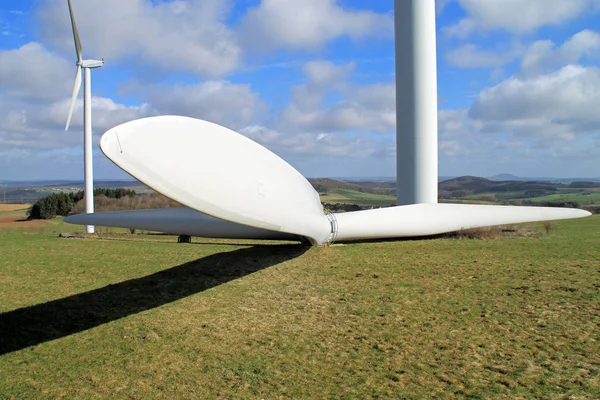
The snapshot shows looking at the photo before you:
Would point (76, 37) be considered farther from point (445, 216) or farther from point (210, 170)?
point (210, 170)

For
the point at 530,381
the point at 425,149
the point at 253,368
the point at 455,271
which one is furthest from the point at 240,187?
the point at 425,149

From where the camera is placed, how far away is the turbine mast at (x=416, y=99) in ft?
51.9

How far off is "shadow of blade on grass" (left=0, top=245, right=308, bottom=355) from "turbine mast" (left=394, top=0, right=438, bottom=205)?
19.5ft

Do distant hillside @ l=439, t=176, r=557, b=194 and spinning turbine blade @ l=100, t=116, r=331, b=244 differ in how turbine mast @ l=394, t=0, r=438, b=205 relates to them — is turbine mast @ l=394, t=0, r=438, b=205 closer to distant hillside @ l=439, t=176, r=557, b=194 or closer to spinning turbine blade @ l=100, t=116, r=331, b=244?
spinning turbine blade @ l=100, t=116, r=331, b=244

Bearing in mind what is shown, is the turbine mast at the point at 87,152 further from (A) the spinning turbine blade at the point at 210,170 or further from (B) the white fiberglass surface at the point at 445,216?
(A) the spinning turbine blade at the point at 210,170

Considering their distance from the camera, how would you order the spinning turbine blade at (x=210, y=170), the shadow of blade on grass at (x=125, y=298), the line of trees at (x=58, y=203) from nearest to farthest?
the spinning turbine blade at (x=210, y=170)
the shadow of blade on grass at (x=125, y=298)
the line of trees at (x=58, y=203)

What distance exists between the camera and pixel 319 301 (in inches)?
375

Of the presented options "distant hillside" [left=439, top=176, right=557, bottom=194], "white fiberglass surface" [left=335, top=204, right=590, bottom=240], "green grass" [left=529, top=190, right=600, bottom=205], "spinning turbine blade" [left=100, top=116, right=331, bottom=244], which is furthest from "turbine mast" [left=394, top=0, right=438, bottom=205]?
"distant hillside" [left=439, top=176, right=557, bottom=194]

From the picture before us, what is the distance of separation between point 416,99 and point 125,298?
11185mm

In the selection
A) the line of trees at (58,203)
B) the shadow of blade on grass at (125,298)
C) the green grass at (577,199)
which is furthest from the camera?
the green grass at (577,199)

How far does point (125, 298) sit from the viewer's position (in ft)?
35.4

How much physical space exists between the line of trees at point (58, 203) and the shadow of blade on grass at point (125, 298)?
2577 centimetres

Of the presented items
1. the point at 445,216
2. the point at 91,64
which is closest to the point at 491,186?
the point at 91,64

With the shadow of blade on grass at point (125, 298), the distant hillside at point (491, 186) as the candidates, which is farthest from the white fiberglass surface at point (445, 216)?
the distant hillside at point (491, 186)
